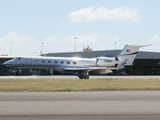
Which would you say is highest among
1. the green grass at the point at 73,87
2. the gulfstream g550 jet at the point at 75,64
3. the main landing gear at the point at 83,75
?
the gulfstream g550 jet at the point at 75,64

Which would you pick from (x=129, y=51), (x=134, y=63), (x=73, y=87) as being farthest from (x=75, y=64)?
(x=73, y=87)

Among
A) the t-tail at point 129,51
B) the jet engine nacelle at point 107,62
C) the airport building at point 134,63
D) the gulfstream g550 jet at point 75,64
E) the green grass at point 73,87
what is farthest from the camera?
the airport building at point 134,63

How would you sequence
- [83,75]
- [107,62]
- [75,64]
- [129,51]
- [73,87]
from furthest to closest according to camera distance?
[129,51], [75,64], [107,62], [83,75], [73,87]

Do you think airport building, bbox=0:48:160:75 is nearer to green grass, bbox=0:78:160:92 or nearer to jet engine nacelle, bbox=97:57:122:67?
jet engine nacelle, bbox=97:57:122:67

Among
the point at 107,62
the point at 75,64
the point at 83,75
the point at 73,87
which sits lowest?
the point at 83,75

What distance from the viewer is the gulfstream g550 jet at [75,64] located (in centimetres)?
5175

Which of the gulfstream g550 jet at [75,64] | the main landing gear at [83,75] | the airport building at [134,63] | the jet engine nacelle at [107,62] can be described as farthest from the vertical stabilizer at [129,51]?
the airport building at [134,63]

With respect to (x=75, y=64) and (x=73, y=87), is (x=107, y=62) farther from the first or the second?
(x=73, y=87)

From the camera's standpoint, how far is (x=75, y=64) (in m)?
55.8

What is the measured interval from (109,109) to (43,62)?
39.9 metres

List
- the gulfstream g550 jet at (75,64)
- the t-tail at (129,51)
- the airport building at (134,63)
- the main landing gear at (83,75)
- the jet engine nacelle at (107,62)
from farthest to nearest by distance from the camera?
the airport building at (134,63), the t-tail at (129,51), the jet engine nacelle at (107,62), the gulfstream g550 jet at (75,64), the main landing gear at (83,75)

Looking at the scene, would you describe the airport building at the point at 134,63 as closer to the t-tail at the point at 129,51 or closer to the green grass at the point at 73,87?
the t-tail at the point at 129,51

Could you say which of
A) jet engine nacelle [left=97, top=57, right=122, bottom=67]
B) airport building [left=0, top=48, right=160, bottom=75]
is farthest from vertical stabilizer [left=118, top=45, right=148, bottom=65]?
airport building [left=0, top=48, right=160, bottom=75]
